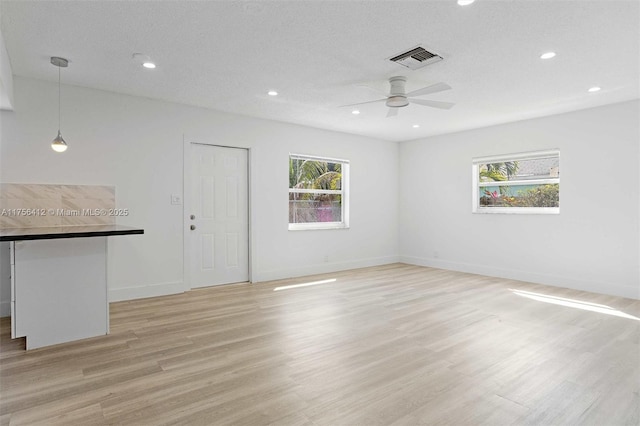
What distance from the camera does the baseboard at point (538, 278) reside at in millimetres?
4716

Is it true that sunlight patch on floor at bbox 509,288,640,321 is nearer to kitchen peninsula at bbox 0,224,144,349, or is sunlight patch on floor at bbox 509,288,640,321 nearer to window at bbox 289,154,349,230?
window at bbox 289,154,349,230

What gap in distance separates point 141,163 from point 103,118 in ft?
2.20

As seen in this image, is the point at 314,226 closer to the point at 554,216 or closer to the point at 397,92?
the point at 397,92

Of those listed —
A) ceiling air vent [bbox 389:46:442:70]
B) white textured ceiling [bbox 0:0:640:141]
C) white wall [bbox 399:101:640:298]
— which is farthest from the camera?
white wall [bbox 399:101:640:298]

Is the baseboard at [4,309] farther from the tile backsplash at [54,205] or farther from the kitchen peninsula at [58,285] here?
the kitchen peninsula at [58,285]

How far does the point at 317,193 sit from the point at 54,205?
12.9 feet

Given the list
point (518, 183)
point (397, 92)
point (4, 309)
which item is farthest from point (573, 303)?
point (4, 309)

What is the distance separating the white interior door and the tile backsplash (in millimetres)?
1096

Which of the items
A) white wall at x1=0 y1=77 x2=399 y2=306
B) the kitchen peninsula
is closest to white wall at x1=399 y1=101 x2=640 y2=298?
white wall at x1=0 y1=77 x2=399 y2=306

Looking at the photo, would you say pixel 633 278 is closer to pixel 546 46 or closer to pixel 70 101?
pixel 546 46

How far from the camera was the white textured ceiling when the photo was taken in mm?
2521

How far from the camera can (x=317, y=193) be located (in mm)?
6543

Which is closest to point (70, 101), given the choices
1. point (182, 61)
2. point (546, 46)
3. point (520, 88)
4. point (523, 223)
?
point (182, 61)

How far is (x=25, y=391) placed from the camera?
2260 millimetres
